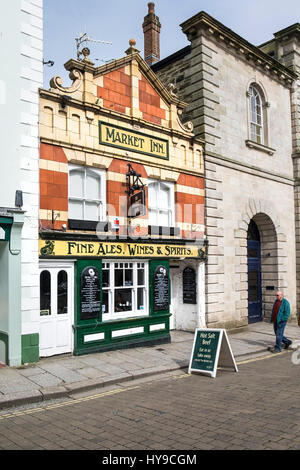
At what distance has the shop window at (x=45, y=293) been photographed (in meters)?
10.5

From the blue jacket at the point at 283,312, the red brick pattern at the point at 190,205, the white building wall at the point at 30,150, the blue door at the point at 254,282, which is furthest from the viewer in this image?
the blue door at the point at 254,282

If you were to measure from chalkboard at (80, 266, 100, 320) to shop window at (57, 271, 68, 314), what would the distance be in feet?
1.36

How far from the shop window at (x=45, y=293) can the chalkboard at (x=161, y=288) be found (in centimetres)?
357

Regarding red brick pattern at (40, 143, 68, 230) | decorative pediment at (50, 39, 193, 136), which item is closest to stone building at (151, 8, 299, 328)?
decorative pediment at (50, 39, 193, 136)

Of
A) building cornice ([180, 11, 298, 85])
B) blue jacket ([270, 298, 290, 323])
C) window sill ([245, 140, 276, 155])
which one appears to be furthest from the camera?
window sill ([245, 140, 276, 155])

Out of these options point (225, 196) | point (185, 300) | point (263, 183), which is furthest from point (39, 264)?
point (263, 183)

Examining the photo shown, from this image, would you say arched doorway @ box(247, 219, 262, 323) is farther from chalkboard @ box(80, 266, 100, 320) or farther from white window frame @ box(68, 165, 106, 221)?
chalkboard @ box(80, 266, 100, 320)

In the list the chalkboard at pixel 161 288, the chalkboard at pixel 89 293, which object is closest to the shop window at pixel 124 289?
the chalkboard at pixel 161 288

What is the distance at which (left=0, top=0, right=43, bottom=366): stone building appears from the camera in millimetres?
9734

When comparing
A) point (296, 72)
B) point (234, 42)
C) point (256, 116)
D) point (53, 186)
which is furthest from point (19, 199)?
point (296, 72)

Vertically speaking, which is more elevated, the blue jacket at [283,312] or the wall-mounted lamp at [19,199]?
the wall-mounted lamp at [19,199]

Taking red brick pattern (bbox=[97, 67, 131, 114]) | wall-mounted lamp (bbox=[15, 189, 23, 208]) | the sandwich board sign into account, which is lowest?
the sandwich board sign

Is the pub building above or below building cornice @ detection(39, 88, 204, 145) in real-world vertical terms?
below

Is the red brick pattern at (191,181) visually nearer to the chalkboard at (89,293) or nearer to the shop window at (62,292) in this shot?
the chalkboard at (89,293)
